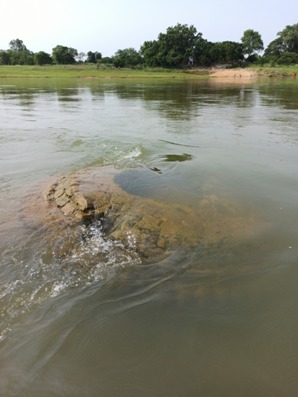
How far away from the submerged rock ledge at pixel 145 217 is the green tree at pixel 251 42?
11622 cm

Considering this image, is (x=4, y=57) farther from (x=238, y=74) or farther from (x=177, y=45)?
(x=238, y=74)

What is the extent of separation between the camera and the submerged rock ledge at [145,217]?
5094 mm

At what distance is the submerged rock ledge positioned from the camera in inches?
201

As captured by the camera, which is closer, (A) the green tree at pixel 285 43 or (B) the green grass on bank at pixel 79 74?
(B) the green grass on bank at pixel 79 74

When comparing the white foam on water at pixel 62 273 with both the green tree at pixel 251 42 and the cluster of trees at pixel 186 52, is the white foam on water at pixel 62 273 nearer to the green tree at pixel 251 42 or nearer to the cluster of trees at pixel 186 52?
the cluster of trees at pixel 186 52

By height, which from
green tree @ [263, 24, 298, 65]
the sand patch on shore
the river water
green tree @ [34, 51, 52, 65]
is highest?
green tree @ [263, 24, 298, 65]

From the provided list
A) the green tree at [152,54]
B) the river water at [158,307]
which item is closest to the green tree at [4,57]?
the green tree at [152,54]

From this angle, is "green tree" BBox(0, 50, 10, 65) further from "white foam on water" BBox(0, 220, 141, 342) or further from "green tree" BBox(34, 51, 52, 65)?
"white foam on water" BBox(0, 220, 141, 342)

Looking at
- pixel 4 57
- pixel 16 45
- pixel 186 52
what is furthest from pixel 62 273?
pixel 16 45

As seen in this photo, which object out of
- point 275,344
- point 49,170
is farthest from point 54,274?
point 49,170

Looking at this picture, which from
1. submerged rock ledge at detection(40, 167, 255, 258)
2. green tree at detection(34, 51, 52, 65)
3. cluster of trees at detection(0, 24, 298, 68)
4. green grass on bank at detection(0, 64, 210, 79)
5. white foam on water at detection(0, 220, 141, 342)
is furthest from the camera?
green tree at detection(34, 51, 52, 65)

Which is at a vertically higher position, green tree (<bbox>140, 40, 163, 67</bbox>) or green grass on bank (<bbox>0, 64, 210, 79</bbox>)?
green tree (<bbox>140, 40, 163, 67</bbox>)

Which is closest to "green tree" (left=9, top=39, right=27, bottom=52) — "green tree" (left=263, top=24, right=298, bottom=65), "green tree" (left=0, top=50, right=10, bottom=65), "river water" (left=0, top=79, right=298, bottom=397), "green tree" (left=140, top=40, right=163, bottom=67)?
"green tree" (left=0, top=50, right=10, bottom=65)

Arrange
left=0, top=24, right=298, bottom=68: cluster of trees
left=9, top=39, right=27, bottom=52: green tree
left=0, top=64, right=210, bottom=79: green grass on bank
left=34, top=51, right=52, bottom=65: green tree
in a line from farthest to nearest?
left=9, top=39, right=27, bottom=52: green tree
left=34, top=51, right=52, bottom=65: green tree
left=0, top=24, right=298, bottom=68: cluster of trees
left=0, top=64, right=210, bottom=79: green grass on bank
